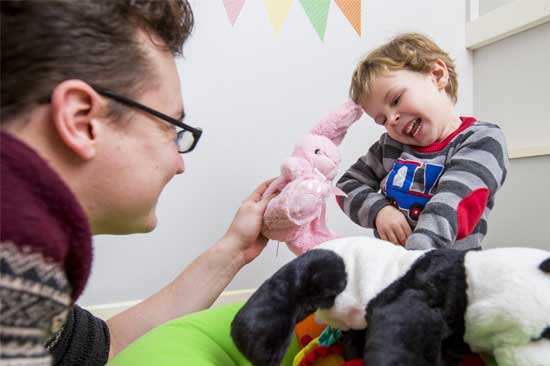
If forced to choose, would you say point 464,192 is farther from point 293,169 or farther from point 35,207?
point 35,207

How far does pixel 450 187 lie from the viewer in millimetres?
798

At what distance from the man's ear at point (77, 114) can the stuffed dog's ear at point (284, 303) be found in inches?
9.5

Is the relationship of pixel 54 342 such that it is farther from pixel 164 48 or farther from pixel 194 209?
pixel 194 209

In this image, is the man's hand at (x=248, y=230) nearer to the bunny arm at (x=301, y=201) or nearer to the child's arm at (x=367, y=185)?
the bunny arm at (x=301, y=201)

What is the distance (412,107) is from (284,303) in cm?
60

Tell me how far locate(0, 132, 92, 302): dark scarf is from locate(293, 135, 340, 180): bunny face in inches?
21.2

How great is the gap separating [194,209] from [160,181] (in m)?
0.65

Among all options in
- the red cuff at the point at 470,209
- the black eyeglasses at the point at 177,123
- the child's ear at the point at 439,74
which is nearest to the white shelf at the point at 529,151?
the child's ear at the point at 439,74

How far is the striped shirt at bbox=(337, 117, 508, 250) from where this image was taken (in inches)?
30.2

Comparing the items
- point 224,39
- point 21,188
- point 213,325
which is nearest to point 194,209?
point 224,39

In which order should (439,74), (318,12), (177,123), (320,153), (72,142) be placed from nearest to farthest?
(72,142), (177,123), (320,153), (439,74), (318,12)

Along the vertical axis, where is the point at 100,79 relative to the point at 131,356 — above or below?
above

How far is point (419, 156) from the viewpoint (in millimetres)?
962

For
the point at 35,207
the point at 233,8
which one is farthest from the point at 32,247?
the point at 233,8
